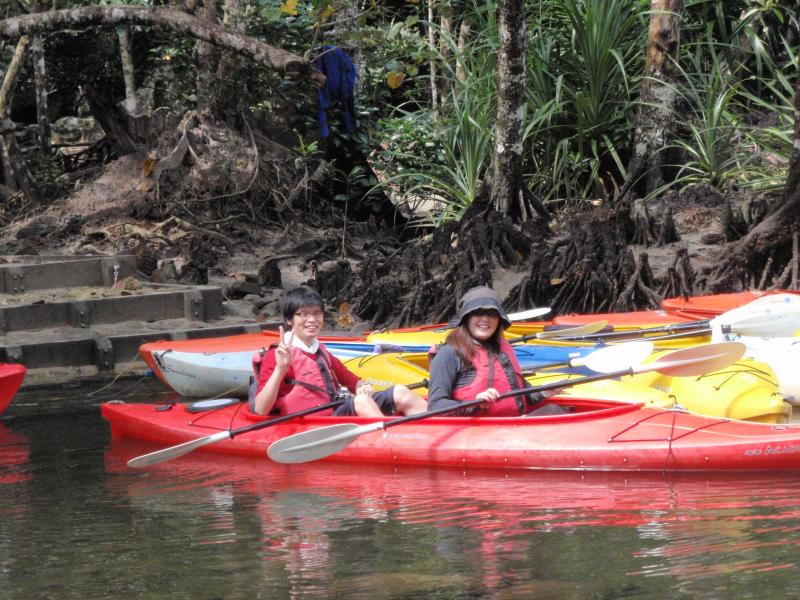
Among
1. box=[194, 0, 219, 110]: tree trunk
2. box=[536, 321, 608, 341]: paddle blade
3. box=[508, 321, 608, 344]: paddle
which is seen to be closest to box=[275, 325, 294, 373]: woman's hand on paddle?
box=[508, 321, 608, 344]: paddle

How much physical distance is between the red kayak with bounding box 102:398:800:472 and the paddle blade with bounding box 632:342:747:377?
0.25 m

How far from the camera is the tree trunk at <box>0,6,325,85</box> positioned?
26.9 ft

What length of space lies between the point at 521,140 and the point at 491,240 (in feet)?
3.15

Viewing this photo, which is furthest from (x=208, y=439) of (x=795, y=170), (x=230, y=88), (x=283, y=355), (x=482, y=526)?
(x=230, y=88)

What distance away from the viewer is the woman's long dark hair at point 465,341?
5.91 metres

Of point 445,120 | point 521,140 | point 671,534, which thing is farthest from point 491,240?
point 671,534

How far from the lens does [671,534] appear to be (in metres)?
4.64

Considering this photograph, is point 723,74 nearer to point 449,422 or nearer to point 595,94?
point 595,94

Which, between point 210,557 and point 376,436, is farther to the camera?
point 376,436

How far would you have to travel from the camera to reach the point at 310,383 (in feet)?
20.9

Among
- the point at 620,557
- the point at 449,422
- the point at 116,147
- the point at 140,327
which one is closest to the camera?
the point at 620,557

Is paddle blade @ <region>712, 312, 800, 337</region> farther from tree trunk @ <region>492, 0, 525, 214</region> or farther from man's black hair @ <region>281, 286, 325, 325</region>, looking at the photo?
tree trunk @ <region>492, 0, 525, 214</region>

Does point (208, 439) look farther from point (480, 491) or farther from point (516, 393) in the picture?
point (516, 393)

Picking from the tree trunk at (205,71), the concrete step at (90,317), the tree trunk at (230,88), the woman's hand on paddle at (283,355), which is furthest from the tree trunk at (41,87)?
the woman's hand on paddle at (283,355)
